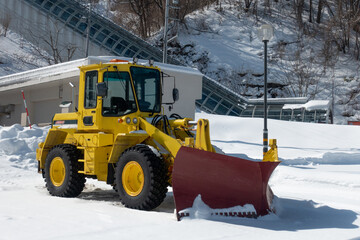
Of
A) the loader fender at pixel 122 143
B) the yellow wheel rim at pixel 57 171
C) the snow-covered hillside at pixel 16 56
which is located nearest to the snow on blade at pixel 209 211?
the loader fender at pixel 122 143

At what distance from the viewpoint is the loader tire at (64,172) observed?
32.7 feet

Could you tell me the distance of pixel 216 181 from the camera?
7.69m

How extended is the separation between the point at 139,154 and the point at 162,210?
1.18 metres

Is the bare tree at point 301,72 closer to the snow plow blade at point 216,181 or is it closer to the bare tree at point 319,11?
the bare tree at point 319,11

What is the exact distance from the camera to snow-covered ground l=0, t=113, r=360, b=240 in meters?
6.56

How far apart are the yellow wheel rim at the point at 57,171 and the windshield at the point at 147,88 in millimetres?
2408

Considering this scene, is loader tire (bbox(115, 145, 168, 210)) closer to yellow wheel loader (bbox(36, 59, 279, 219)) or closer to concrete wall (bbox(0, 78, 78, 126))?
yellow wheel loader (bbox(36, 59, 279, 219))

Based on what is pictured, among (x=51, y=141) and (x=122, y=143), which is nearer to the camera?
(x=122, y=143)

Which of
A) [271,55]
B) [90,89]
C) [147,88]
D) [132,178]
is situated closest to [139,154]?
[132,178]

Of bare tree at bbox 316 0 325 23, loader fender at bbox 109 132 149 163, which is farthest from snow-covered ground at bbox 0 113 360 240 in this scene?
bare tree at bbox 316 0 325 23

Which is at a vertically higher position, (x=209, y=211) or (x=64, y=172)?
(x=64, y=172)

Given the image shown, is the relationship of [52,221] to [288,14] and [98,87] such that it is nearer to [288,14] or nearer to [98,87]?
[98,87]

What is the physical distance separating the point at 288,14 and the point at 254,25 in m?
4.64

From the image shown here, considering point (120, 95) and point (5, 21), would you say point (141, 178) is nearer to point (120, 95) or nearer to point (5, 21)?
point (120, 95)
